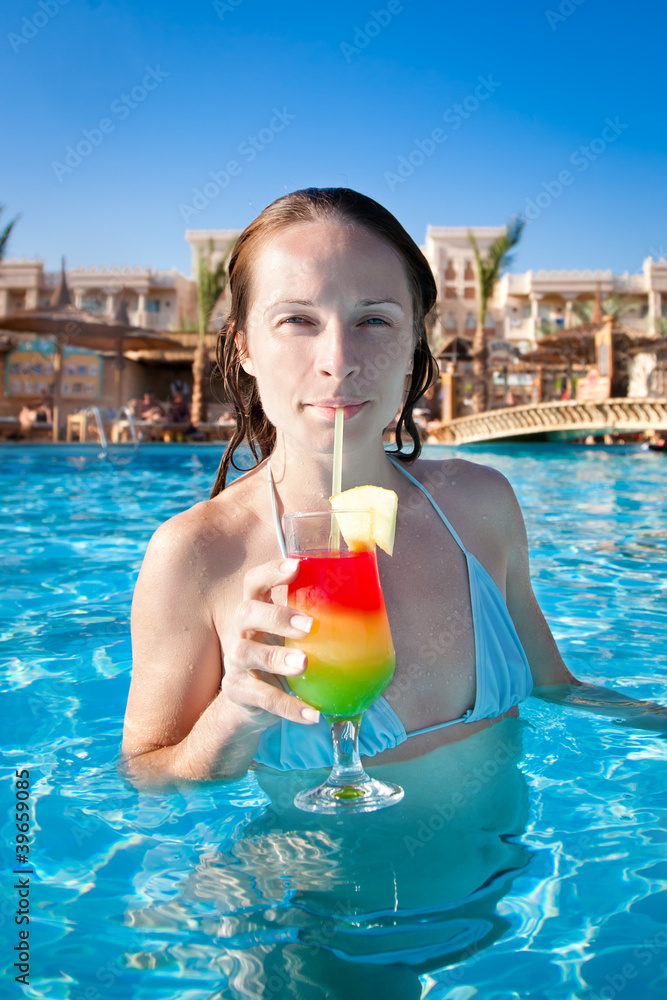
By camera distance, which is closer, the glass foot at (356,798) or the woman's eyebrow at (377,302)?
the glass foot at (356,798)

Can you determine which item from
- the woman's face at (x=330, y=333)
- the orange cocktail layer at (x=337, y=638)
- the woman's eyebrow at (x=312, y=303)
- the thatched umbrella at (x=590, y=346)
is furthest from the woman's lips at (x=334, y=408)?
the thatched umbrella at (x=590, y=346)

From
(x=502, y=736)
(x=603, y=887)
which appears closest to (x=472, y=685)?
(x=502, y=736)

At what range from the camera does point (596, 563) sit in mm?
5098

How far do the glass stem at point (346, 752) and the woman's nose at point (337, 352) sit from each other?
60 cm

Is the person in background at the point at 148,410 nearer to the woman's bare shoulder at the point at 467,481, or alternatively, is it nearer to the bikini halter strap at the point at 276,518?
the woman's bare shoulder at the point at 467,481

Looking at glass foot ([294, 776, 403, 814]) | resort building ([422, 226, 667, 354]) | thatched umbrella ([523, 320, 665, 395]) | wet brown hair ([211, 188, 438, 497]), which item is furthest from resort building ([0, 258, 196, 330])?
glass foot ([294, 776, 403, 814])

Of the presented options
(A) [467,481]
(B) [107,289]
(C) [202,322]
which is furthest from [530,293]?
(A) [467,481]

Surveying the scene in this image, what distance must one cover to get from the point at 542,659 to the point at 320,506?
712 millimetres

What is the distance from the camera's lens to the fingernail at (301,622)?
1075 millimetres

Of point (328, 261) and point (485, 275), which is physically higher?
point (485, 275)

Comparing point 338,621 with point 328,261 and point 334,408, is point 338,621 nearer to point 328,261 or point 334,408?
point 334,408

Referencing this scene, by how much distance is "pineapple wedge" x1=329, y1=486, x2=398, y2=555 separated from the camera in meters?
1.21

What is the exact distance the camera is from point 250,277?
1.67 metres

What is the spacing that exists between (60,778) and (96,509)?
580cm
